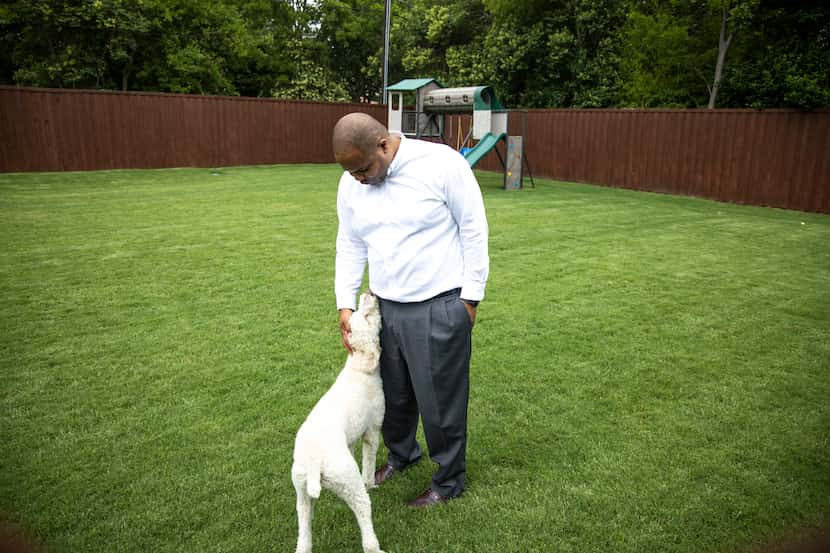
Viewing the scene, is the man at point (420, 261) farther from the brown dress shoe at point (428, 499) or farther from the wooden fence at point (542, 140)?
the wooden fence at point (542, 140)

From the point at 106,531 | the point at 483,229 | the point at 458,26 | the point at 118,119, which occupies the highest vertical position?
the point at 458,26

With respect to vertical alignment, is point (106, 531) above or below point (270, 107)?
below

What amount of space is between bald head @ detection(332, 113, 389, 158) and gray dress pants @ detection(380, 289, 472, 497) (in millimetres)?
707

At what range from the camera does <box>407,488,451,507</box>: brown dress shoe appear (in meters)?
2.71

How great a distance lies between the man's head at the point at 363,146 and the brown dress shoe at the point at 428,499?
1503mm

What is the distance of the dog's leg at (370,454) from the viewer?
2689 mm

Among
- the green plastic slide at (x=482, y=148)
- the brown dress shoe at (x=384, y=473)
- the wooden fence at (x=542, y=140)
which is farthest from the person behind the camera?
the green plastic slide at (x=482, y=148)

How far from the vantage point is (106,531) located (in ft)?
8.27

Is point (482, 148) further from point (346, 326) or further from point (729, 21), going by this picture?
point (346, 326)

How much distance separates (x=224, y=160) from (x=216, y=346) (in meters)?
15.4

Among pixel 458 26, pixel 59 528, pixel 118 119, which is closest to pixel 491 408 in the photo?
pixel 59 528

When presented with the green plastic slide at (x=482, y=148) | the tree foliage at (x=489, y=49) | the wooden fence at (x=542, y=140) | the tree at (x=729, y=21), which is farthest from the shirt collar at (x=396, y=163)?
the tree at (x=729, y=21)

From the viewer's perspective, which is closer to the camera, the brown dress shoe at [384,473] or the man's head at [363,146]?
the man's head at [363,146]

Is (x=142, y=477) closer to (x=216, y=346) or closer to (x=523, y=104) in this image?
(x=216, y=346)
